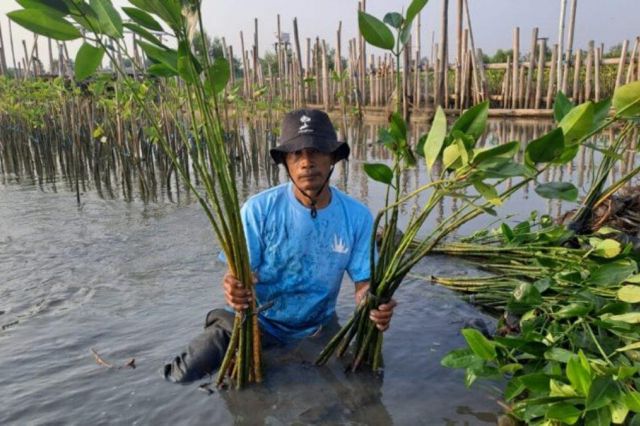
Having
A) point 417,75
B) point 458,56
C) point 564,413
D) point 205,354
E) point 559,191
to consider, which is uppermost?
point 458,56

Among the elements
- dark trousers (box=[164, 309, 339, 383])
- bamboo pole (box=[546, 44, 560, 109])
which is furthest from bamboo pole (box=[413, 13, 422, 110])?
dark trousers (box=[164, 309, 339, 383])

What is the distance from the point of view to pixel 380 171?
2266mm

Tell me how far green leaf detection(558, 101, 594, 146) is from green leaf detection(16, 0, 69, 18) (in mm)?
1753

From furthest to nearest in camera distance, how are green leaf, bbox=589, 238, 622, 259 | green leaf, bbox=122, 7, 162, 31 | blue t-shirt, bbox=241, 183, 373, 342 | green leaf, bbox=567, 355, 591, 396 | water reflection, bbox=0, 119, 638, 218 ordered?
water reflection, bbox=0, 119, 638, 218 → green leaf, bbox=589, 238, 622, 259 → blue t-shirt, bbox=241, 183, 373, 342 → green leaf, bbox=122, 7, 162, 31 → green leaf, bbox=567, 355, 591, 396

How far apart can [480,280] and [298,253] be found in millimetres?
1854

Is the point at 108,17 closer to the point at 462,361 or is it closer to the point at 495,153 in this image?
the point at 495,153

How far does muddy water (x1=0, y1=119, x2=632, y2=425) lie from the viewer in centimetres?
265

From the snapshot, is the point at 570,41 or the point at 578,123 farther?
the point at 570,41

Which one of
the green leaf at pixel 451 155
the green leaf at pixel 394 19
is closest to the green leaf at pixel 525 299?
the green leaf at pixel 451 155

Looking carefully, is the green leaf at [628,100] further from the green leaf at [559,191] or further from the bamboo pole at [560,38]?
the bamboo pole at [560,38]

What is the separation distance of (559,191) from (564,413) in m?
0.77

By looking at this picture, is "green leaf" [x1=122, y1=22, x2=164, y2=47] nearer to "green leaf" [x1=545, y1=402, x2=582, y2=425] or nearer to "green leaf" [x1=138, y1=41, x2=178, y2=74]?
"green leaf" [x1=138, y1=41, x2=178, y2=74]

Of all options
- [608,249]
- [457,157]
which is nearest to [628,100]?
[457,157]

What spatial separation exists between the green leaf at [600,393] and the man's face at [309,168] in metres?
1.47
